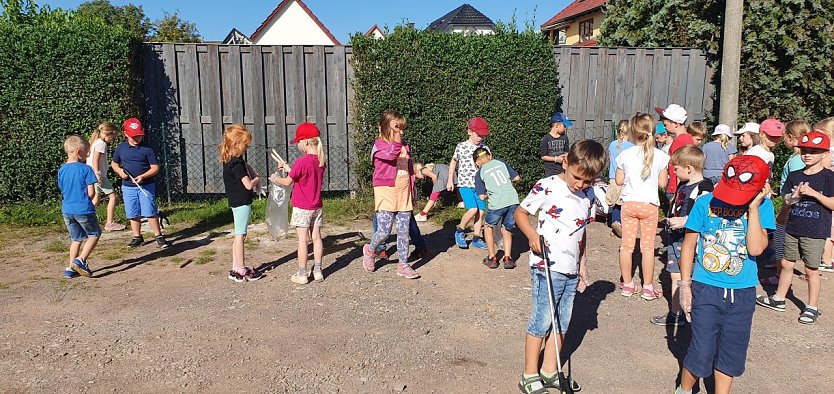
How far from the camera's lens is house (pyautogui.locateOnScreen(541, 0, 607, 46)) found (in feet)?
85.6

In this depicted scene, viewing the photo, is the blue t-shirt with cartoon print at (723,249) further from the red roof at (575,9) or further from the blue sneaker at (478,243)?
the red roof at (575,9)

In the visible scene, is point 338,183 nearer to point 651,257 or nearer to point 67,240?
point 67,240

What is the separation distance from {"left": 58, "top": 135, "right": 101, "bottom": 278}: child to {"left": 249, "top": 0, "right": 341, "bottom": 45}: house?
36.9 meters


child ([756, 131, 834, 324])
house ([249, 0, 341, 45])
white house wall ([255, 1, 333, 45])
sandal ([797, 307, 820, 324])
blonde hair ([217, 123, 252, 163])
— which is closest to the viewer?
child ([756, 131, 834, 324])

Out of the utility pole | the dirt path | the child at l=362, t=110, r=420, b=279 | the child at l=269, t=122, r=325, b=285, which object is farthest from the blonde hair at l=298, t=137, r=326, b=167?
the utility pole

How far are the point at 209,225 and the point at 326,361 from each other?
479 centimetres

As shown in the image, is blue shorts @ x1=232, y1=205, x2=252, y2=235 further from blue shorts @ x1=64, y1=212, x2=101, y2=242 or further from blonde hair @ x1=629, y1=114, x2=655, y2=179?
blonde hair @ x1=629, y1=114, x2=655, y2=179

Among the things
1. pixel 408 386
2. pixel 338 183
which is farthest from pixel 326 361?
pixel 338 183

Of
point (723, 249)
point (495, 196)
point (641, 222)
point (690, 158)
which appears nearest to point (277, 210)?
point (495, 196)

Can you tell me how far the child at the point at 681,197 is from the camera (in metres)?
4.44

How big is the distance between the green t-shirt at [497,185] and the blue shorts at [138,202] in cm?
391

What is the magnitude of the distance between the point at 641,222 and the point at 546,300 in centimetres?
216

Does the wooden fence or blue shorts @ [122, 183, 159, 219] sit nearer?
blue shorts @ [122, 183, 159, 219]

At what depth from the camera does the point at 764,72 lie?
11.3m
